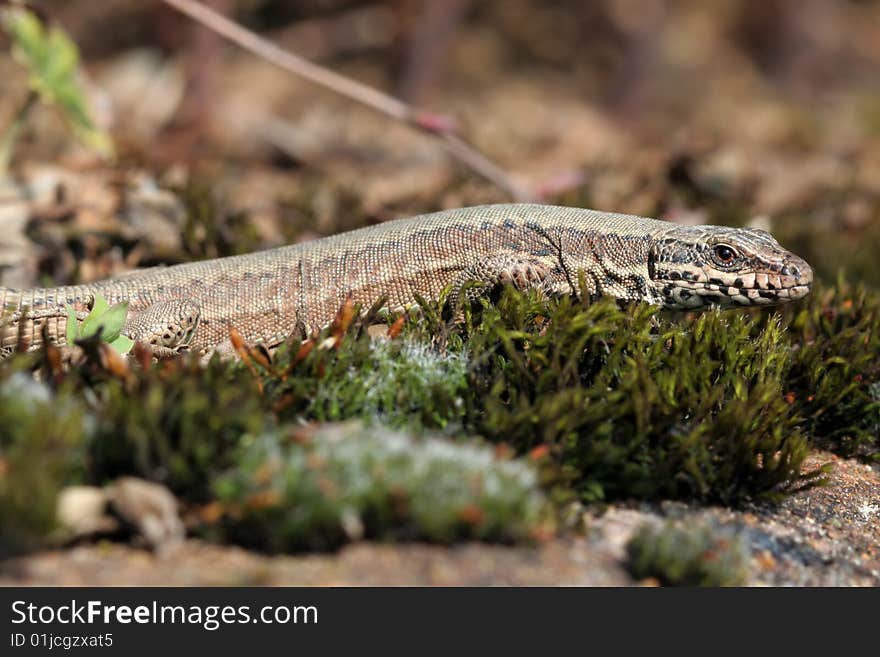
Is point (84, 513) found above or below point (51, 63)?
below

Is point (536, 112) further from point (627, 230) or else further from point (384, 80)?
point (627, 230)

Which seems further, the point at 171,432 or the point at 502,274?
the point at 502,274

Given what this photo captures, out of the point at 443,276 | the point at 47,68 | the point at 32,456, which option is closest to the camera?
the point at 32,456

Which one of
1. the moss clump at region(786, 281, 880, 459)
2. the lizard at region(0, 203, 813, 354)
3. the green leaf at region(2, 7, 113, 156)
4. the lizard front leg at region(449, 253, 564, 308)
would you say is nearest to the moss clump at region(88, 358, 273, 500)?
the lizard at region(0, 203, 813, 354)

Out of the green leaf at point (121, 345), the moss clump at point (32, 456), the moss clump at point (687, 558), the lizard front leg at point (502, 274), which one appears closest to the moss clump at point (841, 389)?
the lizard front leg at point (502, 274)

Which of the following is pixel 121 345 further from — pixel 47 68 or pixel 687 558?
pixel 47 68

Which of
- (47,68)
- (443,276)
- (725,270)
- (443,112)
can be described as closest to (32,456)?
(443,276)

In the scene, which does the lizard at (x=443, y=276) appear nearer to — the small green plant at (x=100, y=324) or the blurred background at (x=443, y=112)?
the small green plant at (x=100, y=324)
